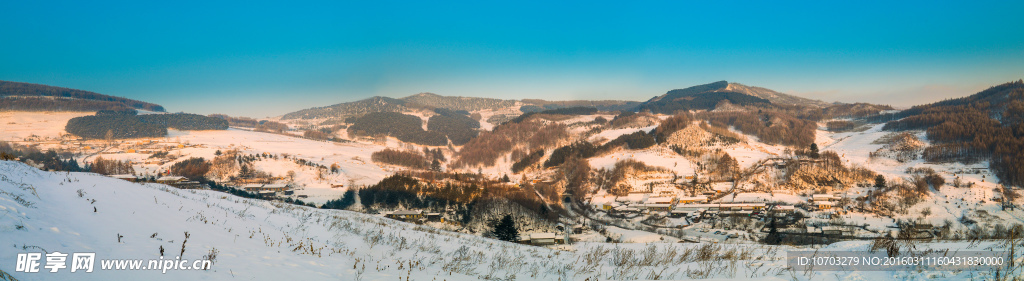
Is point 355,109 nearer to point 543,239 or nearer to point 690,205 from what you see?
point 690,205

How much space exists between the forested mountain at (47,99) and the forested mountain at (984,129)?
17435 cm

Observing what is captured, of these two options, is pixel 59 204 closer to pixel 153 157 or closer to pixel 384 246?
pixel 384 246

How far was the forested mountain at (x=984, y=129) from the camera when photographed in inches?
2245

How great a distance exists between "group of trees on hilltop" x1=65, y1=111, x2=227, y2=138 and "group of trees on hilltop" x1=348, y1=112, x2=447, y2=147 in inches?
1531

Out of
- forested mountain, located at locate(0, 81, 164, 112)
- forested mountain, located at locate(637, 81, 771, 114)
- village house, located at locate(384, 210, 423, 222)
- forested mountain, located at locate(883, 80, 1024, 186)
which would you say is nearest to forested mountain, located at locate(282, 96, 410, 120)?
forested mountain, located at locate(0, 81, 164, 112)

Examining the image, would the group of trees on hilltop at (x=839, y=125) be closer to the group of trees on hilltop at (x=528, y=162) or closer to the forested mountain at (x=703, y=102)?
the forested mountain at (x=703, y=102)

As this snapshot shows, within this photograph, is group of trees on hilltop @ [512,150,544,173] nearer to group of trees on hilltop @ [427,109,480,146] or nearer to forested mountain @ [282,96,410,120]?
group of trees on hilltop @ [427,109,480,146]

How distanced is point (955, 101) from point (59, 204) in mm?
154368

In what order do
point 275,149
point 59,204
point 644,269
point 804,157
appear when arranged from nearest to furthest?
point 59,204 < point 644,269 < point 804,157 < point 275,149

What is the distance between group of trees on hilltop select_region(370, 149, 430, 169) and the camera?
90281mm

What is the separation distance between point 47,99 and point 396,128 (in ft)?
270

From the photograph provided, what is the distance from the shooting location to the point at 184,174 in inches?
2393

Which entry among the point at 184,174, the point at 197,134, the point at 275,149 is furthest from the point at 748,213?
the point at 197,134

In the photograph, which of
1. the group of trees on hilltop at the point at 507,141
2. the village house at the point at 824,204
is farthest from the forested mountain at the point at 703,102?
the village house at the point at 824,204
